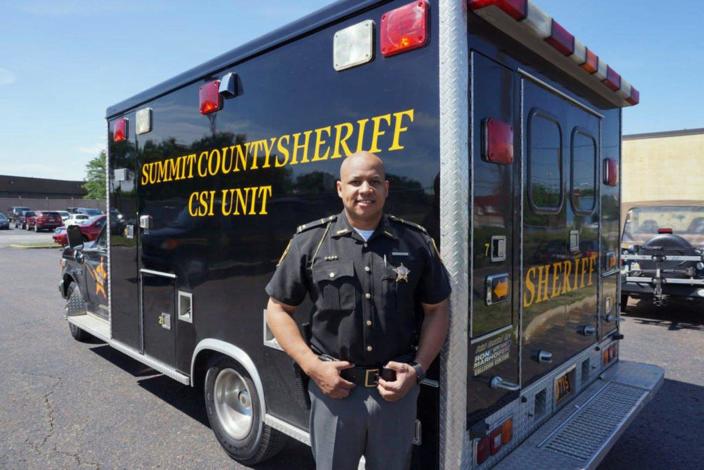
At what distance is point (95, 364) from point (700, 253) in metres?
8.40

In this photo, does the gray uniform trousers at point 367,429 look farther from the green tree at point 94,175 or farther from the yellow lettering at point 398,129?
the green tree at point 94,175

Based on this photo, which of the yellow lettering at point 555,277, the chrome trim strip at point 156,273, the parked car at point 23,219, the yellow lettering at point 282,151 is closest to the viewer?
the yellow lettering at point 282,151

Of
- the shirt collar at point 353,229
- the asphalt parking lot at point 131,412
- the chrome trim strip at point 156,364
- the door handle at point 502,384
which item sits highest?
the shirt collar at point 353,229

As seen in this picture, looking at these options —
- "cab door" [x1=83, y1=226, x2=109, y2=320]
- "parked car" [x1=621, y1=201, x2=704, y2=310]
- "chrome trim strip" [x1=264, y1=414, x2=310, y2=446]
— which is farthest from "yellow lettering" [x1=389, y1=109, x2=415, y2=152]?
"parked car" [x1=621, y1=201, x2=704, y2=310]

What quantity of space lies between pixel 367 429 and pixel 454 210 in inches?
38.8

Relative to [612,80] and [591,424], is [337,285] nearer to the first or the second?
[591,424]

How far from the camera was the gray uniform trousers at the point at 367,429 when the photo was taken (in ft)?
6.55

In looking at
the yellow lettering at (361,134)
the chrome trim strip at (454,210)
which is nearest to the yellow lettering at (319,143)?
the yellow lettering at (361,134)

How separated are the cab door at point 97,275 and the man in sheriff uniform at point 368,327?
3.77 meters

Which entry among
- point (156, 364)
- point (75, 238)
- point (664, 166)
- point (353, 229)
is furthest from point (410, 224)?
point (664, 166)

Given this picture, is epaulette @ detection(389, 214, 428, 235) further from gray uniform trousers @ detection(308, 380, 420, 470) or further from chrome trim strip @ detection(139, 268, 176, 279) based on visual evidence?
chrome trim strip @ detection(139, 268, 176, 279)

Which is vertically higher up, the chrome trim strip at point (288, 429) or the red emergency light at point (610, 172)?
the red emergency light at point (610, 172)

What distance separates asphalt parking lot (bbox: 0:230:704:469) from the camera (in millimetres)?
3412

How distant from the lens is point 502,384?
7.93 feet
